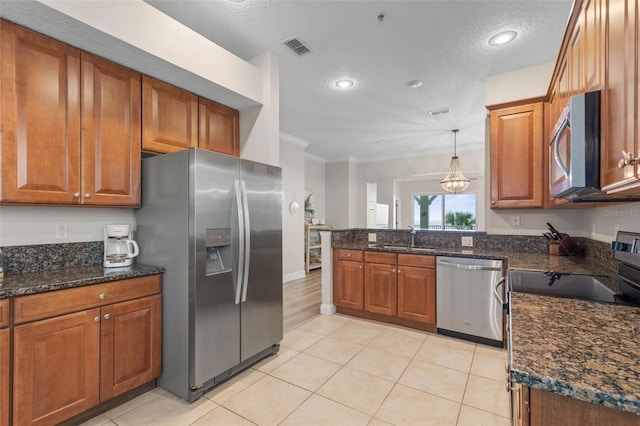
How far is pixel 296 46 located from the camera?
2.65m

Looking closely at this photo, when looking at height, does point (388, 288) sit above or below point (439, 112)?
below

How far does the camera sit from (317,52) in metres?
2.75

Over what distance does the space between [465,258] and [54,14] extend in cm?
358

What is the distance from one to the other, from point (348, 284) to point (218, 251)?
1962mm

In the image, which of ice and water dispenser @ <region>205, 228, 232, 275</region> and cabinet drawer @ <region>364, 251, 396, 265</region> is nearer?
ice and water dispenser @ <region>205, 228, 232, 275</region>

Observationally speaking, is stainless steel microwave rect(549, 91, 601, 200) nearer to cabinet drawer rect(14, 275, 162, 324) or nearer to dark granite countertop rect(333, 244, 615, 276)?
dark granite countertop rect(333, 244, 615, 276)

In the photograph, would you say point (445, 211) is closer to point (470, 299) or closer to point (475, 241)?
point (475, 241)

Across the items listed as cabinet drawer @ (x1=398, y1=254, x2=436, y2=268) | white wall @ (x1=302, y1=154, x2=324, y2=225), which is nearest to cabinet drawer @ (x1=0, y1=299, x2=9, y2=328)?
cabinet drawer @ (x1=398, y1=254, x2=436, y2=268)

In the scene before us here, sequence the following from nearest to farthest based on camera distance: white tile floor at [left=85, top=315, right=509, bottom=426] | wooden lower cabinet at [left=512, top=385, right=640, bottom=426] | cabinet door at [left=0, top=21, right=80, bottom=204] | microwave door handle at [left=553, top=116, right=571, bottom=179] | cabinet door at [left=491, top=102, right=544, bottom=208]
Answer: wooden lower cabinet at [left=512, top=385, right=640, bottom=426] < microwave door handle at [left=553, top=116, right=571, bottom=179] < cabinet door at [left=0, top=21, right=80, bottom=204] < white tile floor at [left=85, top=315, right=509, bottom=426] < cabinet door at [left=491, top=102, right=544, bottom=208]

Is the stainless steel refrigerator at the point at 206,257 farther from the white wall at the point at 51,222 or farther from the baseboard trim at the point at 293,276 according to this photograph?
the baseboard trim at the point at 293,276

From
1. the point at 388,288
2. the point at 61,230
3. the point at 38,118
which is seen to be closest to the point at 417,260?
the point at 388,288

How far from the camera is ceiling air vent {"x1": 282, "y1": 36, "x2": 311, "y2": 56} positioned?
2.56 meters

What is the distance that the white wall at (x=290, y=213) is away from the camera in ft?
18.4

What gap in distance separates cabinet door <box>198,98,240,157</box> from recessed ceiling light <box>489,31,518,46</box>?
2.42 m
